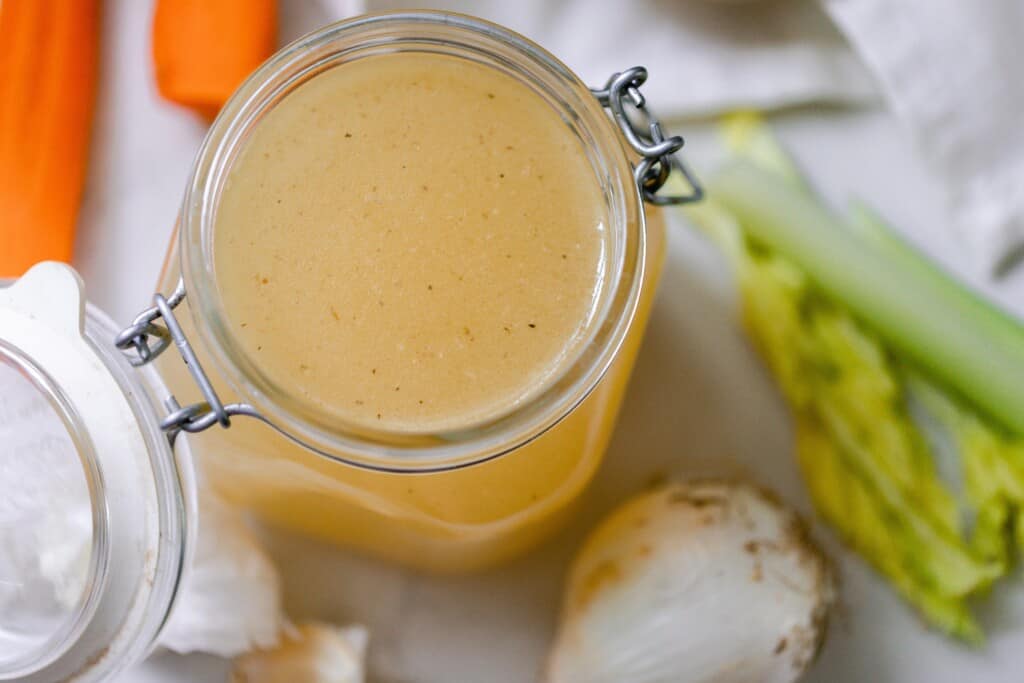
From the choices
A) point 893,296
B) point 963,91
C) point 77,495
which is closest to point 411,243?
point 77,495

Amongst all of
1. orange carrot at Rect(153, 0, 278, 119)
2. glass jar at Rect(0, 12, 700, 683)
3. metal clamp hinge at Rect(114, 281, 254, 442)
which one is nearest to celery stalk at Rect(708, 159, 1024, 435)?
glass jar at Rect(0, 12, 700, 683)

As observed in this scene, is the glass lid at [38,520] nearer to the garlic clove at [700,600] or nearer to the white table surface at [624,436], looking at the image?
the white table surface at [624,436]

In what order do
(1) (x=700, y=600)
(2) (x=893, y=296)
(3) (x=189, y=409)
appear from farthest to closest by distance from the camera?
(2) (x=893, y=296), (1) (x=700, y=600), (3) (x=189, y=409)

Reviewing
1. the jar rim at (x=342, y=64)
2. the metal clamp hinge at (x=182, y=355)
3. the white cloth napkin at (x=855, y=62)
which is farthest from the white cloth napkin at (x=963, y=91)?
the metal clamp hinge at (x=182, y=355)

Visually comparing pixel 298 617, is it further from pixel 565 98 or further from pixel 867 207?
pixel 867 207

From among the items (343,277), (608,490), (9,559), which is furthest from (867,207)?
(9,559)

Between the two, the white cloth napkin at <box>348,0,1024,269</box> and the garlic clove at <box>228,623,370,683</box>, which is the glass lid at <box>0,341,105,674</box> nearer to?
the garlic clove at <box>228,623,370,683</box>

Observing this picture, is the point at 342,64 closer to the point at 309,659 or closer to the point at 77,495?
the point at 77,495
